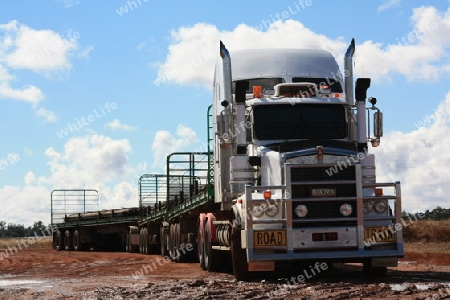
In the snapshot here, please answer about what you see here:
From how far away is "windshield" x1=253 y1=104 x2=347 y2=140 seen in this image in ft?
51.4

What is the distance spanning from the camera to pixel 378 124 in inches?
624

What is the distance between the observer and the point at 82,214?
43.1 m

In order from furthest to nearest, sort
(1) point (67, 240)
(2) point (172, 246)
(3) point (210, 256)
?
1. (1) point (67, 240)
2. (2) point (172, 246)
3. (3) point (210, 256)

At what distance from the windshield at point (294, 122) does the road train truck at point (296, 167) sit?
2 centimetres

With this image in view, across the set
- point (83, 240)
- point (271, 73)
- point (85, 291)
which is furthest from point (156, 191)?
point (85, 291)

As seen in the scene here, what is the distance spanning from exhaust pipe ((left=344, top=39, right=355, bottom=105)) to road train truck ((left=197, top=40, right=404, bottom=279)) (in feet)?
0.07

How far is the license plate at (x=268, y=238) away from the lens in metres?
Result: 14.1

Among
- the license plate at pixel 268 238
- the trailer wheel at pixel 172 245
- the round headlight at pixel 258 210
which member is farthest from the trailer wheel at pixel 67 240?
the license plate at pixel 268 238

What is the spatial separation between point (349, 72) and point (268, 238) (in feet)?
14.7

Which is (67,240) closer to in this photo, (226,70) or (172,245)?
(172,245)

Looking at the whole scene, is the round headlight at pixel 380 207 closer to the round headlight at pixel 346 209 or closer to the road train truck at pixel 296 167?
the road train truck at pixel 296 167

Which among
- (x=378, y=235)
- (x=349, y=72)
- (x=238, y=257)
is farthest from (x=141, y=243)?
(x=378, y=235)

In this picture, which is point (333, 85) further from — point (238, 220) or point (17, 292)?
point (17, 292)

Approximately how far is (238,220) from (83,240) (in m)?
28.5
